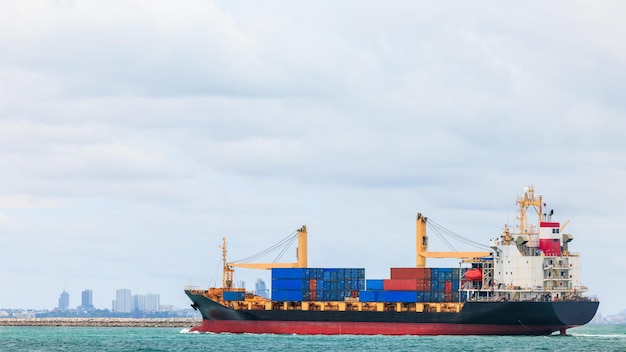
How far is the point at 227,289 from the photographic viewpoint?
114750 millimetres

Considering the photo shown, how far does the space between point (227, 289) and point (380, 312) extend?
56.1 feet

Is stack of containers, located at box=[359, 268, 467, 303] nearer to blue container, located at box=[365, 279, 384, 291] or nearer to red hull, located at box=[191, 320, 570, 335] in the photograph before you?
blue container, located at box=[365, 279, 384, 291]

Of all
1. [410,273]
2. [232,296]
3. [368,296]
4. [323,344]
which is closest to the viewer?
[323,344]

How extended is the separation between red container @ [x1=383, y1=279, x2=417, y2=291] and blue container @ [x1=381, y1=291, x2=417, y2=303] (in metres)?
0.43

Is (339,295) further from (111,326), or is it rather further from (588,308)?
(111,326)

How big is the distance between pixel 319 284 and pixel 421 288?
9.37 m

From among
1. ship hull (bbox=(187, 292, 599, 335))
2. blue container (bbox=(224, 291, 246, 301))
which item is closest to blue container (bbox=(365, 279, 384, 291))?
ship hull (bbox=(187, 292, 599, 335))

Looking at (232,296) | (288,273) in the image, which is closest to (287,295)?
(288,273)

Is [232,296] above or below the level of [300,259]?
below

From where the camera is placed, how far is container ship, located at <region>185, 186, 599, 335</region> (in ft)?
332

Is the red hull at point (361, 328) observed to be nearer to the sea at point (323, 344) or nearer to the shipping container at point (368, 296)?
the sea at point (323, 344)

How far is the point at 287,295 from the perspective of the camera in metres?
109

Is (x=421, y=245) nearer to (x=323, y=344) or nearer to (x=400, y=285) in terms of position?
(x=400, y=285)

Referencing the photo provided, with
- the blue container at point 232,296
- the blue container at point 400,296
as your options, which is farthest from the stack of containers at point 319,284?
the blue container at point 400,296
